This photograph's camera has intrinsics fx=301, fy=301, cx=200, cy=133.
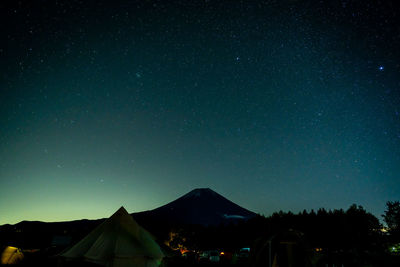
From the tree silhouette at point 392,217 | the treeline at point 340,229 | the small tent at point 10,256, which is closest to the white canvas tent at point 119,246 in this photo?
the small tent at point 10,256

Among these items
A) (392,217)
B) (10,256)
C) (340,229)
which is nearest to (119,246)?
(10,256)

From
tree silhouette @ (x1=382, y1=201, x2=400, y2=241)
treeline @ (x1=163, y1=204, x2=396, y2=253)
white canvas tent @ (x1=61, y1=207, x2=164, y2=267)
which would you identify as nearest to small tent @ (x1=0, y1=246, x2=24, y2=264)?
white canvas tent @ (x1=61, y1=207, x2=164, y2=267)

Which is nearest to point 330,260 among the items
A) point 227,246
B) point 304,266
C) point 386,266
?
point 386,266

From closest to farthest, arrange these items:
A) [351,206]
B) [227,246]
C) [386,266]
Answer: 1. [386,266]
2. [351,206]
3. [227,246]

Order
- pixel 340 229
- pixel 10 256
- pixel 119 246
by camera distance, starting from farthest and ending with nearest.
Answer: pixel 340 229 → pixel 10 256 → pixel 119 246

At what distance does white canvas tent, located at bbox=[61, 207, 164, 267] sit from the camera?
373 inches

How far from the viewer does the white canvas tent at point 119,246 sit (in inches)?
373

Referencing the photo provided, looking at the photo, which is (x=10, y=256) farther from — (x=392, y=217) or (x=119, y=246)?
(x=392, y=217)

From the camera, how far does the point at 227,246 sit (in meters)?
75.2

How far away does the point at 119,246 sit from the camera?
9750mm

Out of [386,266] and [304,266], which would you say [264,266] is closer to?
[304,266]

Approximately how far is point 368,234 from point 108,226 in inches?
2344

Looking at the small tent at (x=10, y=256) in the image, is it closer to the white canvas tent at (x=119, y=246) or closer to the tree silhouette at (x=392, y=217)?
the white canvas tent at (x=119, y=246)

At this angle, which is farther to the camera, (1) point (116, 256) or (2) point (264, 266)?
(2) point (264, 266)
